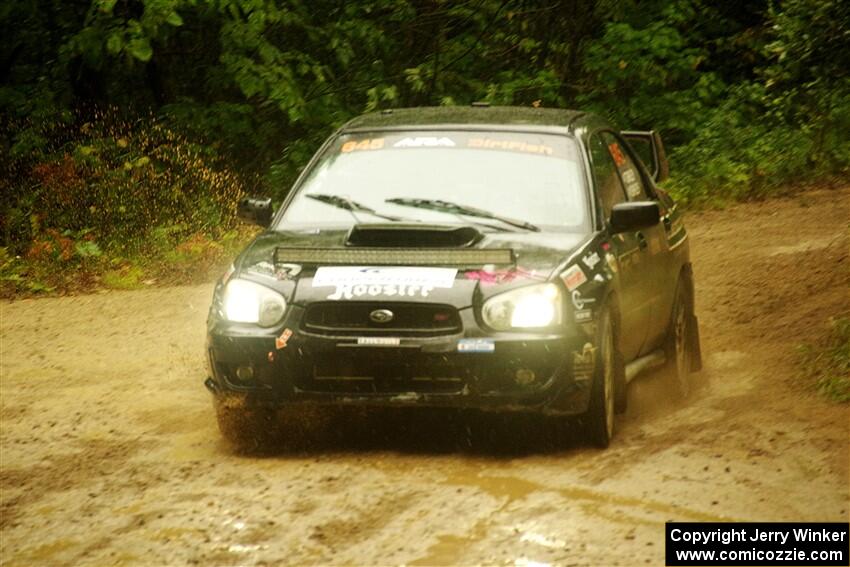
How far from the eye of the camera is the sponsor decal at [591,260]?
7141 mm

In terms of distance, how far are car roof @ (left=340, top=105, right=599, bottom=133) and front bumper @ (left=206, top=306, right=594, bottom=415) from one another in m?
1.64

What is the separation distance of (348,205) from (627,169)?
1.87 metres

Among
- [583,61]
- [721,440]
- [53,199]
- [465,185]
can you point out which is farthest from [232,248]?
[721,440]

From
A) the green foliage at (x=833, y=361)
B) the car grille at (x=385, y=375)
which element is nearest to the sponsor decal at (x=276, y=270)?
the car grille at (x=385, y=375)

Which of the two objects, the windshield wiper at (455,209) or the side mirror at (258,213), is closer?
the windshield wiper at (455,209)

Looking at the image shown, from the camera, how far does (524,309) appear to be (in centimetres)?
675

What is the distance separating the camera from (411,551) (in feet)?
17.8

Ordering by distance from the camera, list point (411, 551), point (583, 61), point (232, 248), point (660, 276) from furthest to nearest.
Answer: point (583, 61), point (232, 248), point (660, 276), point (411, 551)

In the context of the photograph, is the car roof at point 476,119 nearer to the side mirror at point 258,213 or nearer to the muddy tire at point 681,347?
the side mirror at point 258,213

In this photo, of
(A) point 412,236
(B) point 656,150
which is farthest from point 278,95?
(A) point 412,236

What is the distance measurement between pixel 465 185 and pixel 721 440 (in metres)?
1.81

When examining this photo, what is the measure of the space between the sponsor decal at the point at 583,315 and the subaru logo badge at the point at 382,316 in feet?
2.73

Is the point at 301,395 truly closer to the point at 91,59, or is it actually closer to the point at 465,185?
the point at 465,185

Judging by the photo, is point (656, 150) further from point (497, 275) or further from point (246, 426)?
point (246, 426)
